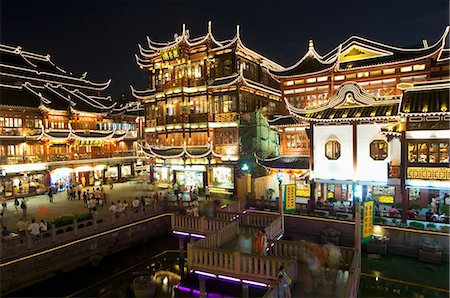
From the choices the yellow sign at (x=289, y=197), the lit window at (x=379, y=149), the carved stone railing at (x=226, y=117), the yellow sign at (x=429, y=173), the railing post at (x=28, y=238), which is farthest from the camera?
the carved stone railing at (x=226, y=117)

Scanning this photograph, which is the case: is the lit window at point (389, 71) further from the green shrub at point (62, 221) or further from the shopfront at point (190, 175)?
the green shrub at point (62, 221)

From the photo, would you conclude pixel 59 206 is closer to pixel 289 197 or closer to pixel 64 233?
pixel 64 233

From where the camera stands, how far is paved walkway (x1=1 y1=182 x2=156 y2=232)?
23370 mm

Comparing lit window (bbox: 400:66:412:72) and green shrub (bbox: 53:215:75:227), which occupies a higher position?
lit window (bbox: 400:66:412:72)

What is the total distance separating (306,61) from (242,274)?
77.6 ft

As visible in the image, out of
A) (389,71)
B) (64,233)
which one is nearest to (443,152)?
(389,71)

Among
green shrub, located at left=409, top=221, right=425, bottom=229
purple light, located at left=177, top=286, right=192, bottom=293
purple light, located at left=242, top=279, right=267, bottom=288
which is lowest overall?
purple light, located at left=177, top=286, right=192, bottom=293

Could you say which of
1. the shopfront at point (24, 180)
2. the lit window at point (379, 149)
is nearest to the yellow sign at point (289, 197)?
the lit window at point (379, 149)

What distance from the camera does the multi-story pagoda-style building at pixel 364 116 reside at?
19.9 meters

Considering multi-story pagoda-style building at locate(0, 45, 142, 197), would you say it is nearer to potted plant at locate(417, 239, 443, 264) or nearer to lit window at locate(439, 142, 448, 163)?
potted plant at locate(417, 239, 443, 264)

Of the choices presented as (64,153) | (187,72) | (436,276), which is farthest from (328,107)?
(64,153)

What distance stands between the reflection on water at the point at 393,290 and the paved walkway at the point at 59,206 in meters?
17.7

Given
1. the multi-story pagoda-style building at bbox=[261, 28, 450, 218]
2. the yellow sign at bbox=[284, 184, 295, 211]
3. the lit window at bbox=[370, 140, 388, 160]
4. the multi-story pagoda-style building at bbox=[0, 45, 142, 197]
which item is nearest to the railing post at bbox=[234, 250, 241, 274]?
the yellow sign at bbox=[284, 184, 295, 211]

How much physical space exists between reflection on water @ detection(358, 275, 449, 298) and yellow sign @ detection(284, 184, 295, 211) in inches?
281
